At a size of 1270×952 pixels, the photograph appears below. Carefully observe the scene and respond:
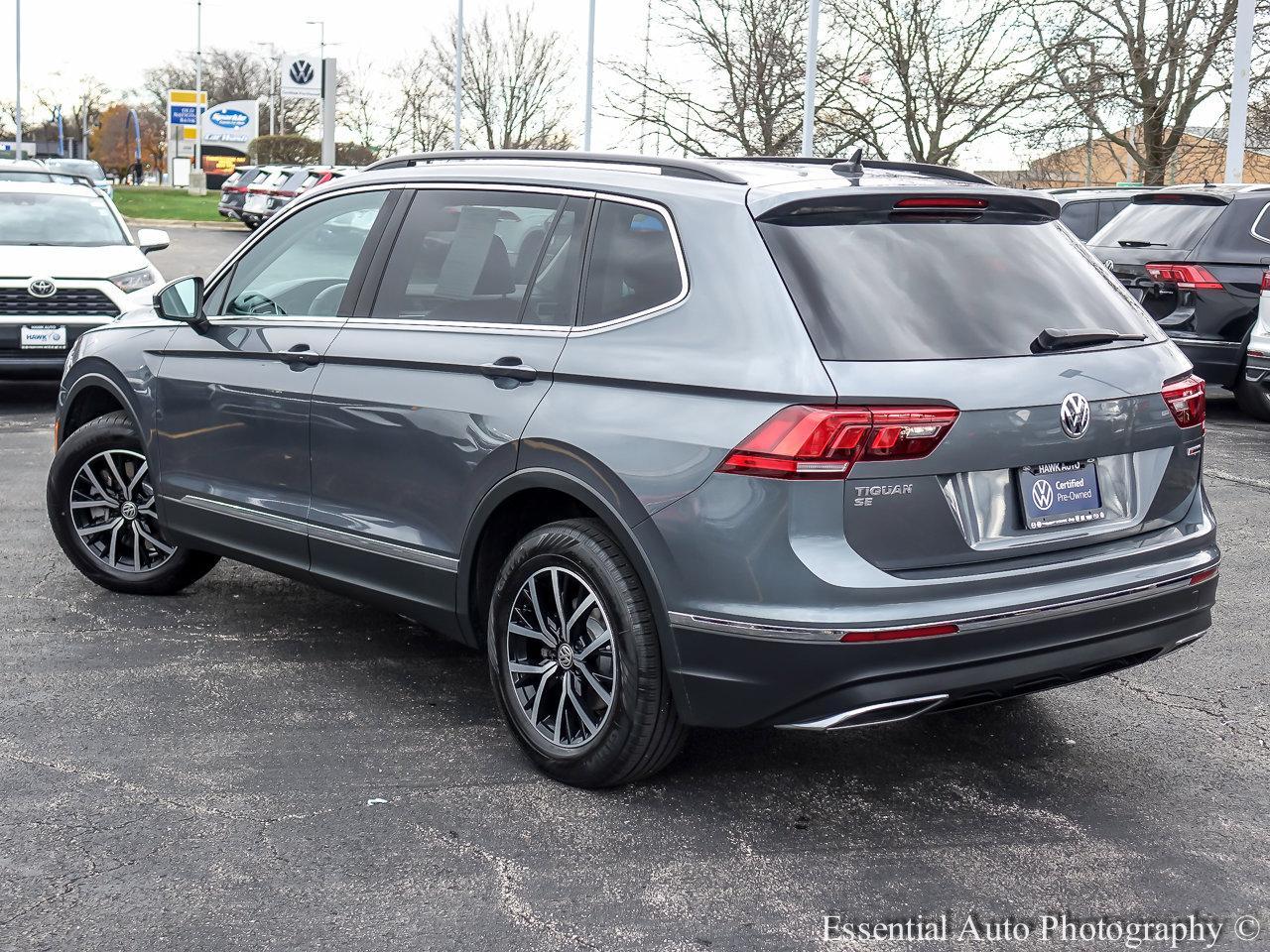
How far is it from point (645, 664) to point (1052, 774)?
53.6 inches

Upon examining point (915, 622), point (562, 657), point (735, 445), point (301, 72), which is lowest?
point (562, 657)

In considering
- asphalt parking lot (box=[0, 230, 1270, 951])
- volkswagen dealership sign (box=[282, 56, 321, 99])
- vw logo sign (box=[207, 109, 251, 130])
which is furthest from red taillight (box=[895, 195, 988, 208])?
vw logo sign (box=[207, 109, 251, 130])

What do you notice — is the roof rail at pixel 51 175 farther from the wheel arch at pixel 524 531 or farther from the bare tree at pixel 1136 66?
the bare tree at pixel 1136 66

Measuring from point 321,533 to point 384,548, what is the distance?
14.1 inches

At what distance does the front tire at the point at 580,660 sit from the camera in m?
3.96

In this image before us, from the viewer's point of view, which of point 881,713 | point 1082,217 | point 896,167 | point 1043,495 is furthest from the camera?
point 1082,217

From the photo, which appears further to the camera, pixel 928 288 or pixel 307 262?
pixel 307 262

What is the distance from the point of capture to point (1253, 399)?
11.9 metres

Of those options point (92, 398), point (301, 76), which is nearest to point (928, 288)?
point (92, 398)

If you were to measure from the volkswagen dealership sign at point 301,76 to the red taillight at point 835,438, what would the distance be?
54.4m

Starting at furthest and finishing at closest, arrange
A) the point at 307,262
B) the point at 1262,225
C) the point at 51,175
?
1. the point at 51,175
2. the point at 1262,225
3. the point at 307,262

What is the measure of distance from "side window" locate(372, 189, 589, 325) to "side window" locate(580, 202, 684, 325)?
0.24 ft

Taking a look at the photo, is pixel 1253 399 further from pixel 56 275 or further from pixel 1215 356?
pixel 56 275

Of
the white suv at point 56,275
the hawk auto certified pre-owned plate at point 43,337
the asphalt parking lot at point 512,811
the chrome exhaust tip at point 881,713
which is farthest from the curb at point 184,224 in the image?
the chrome exhaust tip at point 881,713
